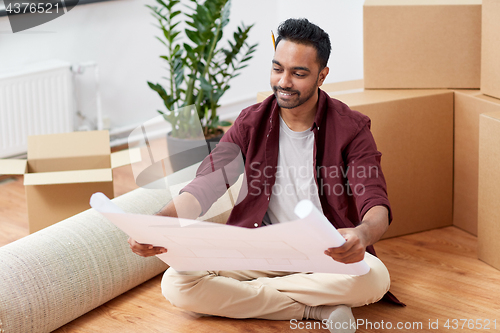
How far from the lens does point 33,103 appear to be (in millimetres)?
2625

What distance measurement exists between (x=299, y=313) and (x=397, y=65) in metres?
0.92

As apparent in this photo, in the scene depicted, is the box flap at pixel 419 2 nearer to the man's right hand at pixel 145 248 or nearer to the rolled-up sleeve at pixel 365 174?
the rolled-up sleeve at pixel 365 174

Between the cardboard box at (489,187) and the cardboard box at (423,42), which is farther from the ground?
the cardboard box at (423,42)

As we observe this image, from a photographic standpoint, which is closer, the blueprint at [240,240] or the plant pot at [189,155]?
the blueprint at [240,240]

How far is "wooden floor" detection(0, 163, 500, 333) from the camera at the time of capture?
4.54ft

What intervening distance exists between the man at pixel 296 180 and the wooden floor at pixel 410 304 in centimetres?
5

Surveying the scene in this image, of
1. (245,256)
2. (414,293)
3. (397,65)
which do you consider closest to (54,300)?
(245,256)

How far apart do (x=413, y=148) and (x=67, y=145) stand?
1.17m

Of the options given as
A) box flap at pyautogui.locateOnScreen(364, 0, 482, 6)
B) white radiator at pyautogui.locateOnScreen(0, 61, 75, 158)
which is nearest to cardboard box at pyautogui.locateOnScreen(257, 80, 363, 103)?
box flap at pyautogui.locateOnScreen(364, 0, 482, 6)

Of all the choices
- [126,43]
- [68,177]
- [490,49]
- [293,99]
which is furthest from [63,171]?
[490,49]

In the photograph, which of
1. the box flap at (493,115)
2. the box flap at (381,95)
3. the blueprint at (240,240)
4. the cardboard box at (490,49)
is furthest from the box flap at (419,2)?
the blueprint at (240,240)

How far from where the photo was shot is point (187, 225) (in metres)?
0.99

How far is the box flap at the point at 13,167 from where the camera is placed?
1.76 m

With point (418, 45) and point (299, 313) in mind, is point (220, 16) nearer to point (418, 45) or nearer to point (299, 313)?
point (418, 45)
